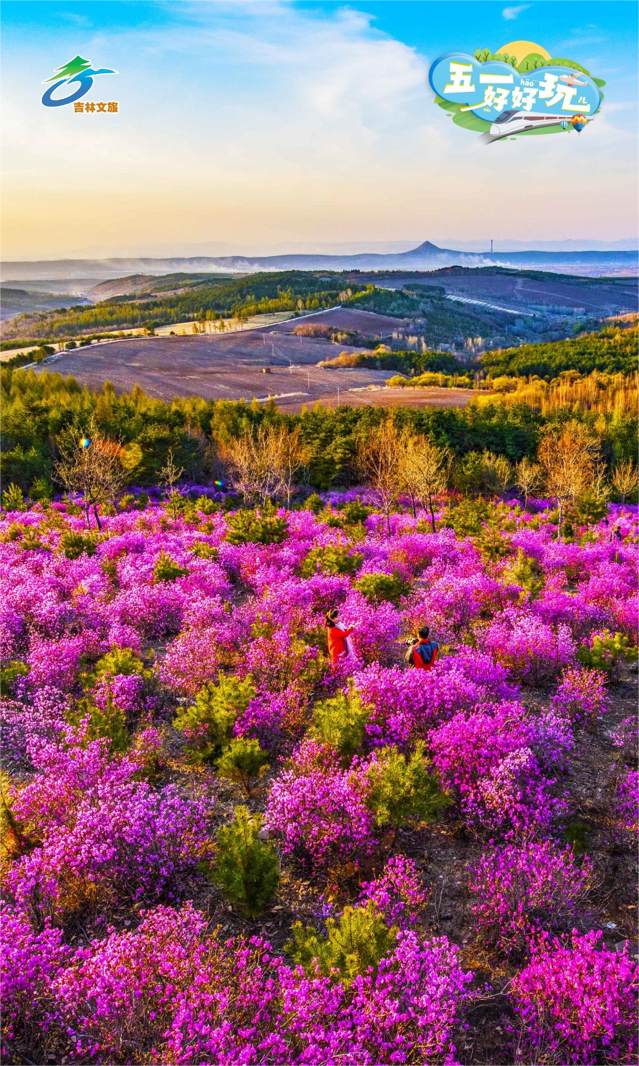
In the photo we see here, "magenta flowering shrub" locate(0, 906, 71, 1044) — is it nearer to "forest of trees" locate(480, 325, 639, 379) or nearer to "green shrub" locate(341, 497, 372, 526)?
"green shrub" locate(341, 497, 372, 526)

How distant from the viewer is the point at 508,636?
11305 millimetres

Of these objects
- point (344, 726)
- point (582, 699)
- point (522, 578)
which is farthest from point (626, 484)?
point (344, 726)

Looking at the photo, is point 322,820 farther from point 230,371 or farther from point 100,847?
point 230,371

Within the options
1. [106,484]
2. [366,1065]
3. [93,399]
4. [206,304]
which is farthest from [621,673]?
[206,304]

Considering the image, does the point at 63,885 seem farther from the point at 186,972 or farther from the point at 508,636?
the point at 508,636

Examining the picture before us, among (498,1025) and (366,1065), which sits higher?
(366,1065)

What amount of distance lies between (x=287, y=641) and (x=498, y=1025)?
670 centimetres

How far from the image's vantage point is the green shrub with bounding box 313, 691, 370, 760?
26.7 ft

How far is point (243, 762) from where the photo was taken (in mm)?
8102

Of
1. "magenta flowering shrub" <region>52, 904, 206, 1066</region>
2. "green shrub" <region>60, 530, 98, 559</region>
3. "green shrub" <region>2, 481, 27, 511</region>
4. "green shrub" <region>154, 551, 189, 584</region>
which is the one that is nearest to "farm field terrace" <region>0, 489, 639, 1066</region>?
"magenta flowering shrub" <region>52, 904, 206, 1066</region>

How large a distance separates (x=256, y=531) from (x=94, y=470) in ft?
32.1

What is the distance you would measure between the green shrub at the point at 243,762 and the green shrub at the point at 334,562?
7450 mm

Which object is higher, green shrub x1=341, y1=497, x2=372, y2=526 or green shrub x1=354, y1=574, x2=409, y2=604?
green shrub x1=354, y1=574, x2=409, y2=604

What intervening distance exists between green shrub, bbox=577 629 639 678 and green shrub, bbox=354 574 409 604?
399 cm
